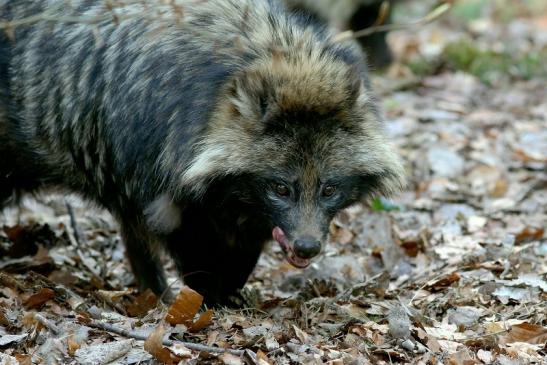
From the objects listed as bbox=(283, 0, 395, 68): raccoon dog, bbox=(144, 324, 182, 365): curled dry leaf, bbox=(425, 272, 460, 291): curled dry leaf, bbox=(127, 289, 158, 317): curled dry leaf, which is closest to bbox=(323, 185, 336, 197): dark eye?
bbox=(425, 272, 460, 291): curled dry leaf

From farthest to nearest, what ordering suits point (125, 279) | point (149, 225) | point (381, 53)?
point (381, 53) < point (125, 279) < point (149, 225)

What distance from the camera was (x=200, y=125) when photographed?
16.5 ft

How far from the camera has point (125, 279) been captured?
7.00 meters

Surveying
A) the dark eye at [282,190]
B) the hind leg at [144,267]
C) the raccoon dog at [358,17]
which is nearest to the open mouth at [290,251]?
the dark eye at [282,190]

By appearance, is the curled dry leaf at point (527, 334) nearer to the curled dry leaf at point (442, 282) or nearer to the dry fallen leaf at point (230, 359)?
the curled dry leaf at point (442, 282)

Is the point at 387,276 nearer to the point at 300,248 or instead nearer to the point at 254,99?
the point at 300,248

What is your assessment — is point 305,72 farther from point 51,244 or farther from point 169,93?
point 51,244

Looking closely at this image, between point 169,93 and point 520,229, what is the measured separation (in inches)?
127

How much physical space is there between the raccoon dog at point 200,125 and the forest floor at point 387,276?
1.50ft

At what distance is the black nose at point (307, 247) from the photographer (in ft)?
16.1

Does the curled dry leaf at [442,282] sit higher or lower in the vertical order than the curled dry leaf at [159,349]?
lower

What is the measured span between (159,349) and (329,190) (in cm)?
137

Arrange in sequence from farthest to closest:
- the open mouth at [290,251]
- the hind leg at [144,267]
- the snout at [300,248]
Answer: the hind leg at [144,267]
the open mouth at [290,251]
the snout at [300,248]

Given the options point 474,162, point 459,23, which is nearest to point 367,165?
Result: point 474,162
